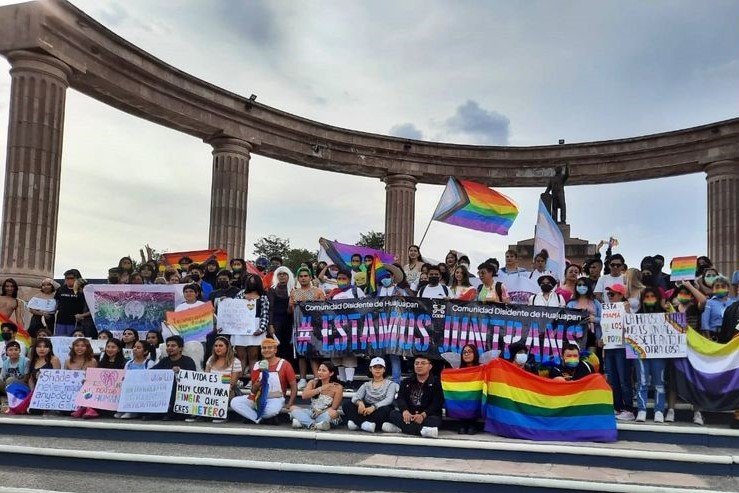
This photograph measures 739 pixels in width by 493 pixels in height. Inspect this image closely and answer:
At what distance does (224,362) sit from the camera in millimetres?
9047

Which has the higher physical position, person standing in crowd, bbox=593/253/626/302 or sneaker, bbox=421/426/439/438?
person standing in crowd, bbox=593/253/626/302

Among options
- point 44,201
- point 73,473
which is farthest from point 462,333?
point 44,201

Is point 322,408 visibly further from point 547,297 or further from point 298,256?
point 298,256

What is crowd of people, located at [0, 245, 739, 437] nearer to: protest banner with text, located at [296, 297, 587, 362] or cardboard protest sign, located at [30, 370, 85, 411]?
protest banner with text, located at [296, 297, 587, 362]

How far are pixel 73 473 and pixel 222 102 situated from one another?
1476 centimetres

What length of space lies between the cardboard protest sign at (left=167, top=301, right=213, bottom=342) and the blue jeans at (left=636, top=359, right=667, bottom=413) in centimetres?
594

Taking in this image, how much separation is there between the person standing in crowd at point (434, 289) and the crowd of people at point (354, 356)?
16 millimetres

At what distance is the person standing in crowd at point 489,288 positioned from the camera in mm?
9828

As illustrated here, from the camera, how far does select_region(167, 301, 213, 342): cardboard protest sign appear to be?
391 inches

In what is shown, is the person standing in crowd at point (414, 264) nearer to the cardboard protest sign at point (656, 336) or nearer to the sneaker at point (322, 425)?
the cardboard protest sign at point (656, 336)

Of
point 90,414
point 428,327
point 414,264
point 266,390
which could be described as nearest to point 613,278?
point 428,327

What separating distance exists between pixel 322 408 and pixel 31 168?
10.8 meters

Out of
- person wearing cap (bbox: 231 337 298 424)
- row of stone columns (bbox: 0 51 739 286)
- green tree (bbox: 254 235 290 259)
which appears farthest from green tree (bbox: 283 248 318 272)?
person wearing cap (bbox: 231 337 298 424)

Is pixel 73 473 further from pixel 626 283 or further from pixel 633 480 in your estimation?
pixel 626 283
